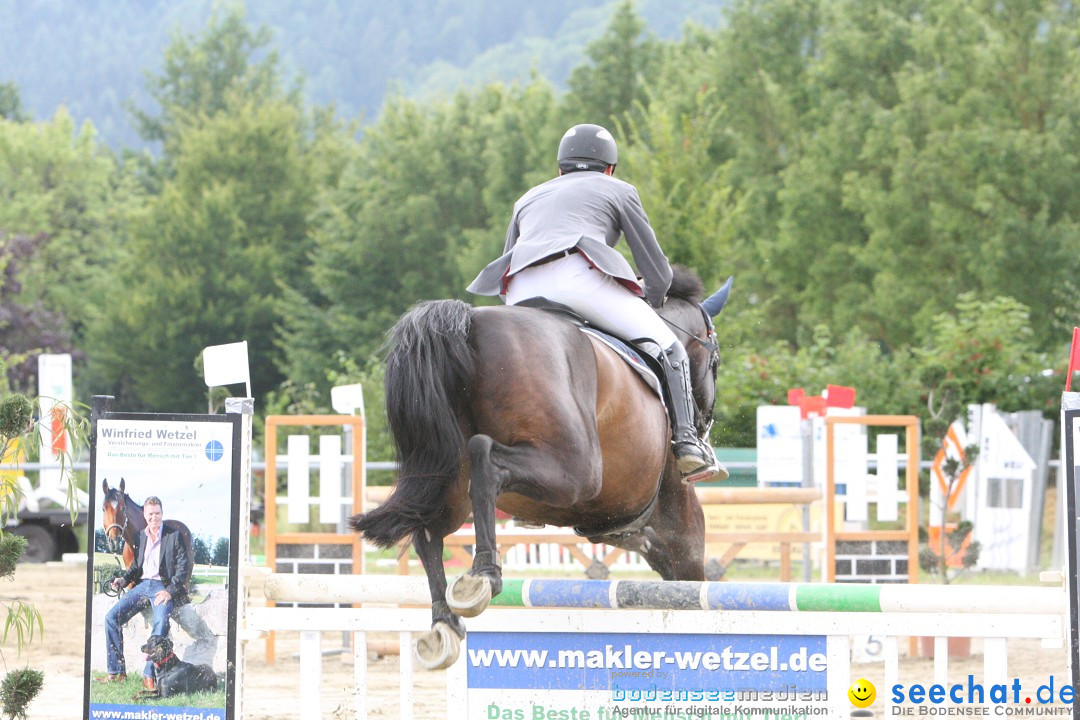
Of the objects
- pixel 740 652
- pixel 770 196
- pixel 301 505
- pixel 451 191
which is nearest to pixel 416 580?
pixel 740 652

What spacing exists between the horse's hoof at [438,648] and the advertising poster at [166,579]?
46.9 inches

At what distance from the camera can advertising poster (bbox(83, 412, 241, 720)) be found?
479 cm

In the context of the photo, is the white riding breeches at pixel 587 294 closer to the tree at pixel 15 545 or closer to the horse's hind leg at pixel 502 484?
the horse's hind leg at pixel 502 484

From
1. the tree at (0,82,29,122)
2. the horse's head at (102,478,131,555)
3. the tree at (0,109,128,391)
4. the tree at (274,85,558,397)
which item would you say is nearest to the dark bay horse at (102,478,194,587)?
the horse's head at (102,478,131,555)

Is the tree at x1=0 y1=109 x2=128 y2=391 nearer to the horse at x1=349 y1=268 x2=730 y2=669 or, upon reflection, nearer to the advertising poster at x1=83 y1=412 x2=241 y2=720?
the advertising poster at x1=83 y1=412 x2=241 y2=720

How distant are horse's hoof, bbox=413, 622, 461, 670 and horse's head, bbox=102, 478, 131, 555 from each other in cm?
153

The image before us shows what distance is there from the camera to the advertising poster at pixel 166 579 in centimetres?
479

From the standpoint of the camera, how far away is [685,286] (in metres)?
5.42

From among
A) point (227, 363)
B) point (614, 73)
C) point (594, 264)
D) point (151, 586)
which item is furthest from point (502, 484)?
point (614, 73)

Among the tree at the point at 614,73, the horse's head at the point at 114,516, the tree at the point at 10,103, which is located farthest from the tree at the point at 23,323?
the tree at the point at 10,103

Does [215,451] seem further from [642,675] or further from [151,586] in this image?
[642,675]

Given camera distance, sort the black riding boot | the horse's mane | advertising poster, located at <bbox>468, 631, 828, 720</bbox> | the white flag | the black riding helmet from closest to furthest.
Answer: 1. advertising poster, located at <bbox>468, 631, 828, 720</bbox>
2. the black riding boot
3. the black riding helmet
4. the horse's mane
5. the white flag

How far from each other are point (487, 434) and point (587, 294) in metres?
0.72

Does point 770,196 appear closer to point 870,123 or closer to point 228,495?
point 870,123
